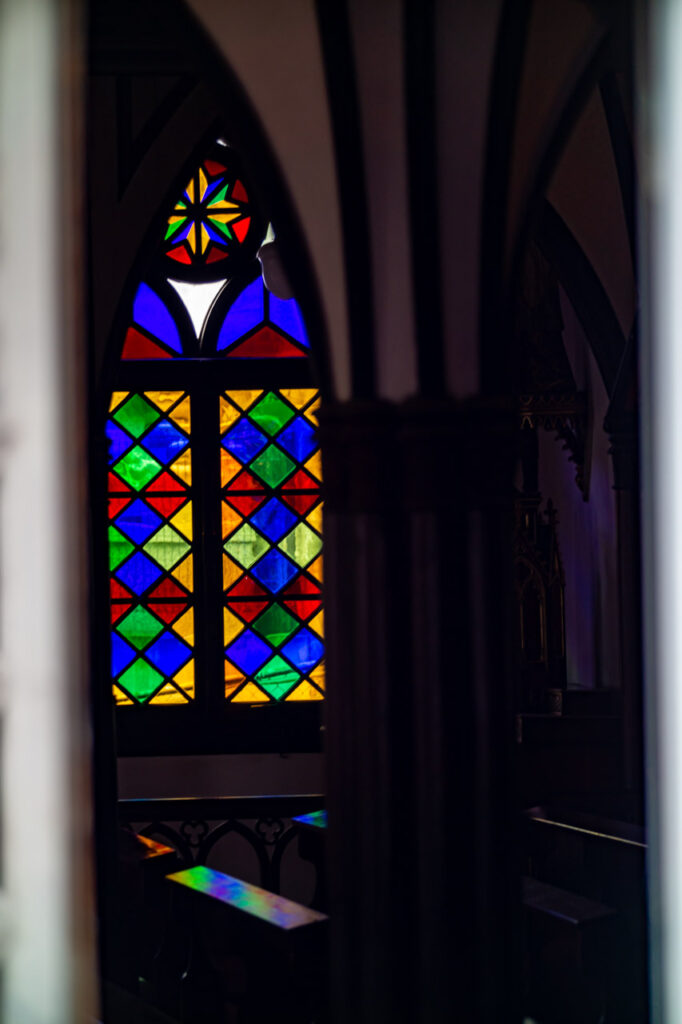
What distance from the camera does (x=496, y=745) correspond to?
3.36m

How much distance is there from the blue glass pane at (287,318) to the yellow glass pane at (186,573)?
1978mm

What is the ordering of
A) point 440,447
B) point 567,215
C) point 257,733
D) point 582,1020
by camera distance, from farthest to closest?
point 257,733
point 567,215
point 582,1020
point 440,447

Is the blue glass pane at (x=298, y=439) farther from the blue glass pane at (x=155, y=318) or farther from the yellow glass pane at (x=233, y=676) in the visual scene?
the yellow glass pane at (x=233, y=676)

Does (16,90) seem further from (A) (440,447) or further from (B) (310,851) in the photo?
(B) (310,851)

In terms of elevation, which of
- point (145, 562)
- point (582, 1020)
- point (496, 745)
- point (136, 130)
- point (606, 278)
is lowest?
point (582, 1020)

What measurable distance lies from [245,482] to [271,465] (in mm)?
252

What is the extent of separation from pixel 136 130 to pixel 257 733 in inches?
187

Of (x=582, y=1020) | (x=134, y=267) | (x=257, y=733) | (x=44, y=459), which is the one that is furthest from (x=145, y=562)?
(x=44, y=459)

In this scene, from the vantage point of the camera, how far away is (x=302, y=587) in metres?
8.80

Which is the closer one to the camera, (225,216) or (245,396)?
(245,396)

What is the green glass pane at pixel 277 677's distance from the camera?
8664 millimetres

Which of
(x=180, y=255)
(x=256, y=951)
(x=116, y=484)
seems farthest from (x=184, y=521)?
(x=256, y=951)

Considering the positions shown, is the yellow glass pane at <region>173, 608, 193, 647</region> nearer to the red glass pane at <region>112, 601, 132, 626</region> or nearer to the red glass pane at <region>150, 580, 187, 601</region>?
the red glass pane at <region>150, 580, 187, 601</region>

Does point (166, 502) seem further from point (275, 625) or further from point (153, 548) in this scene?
point (275, 625)
